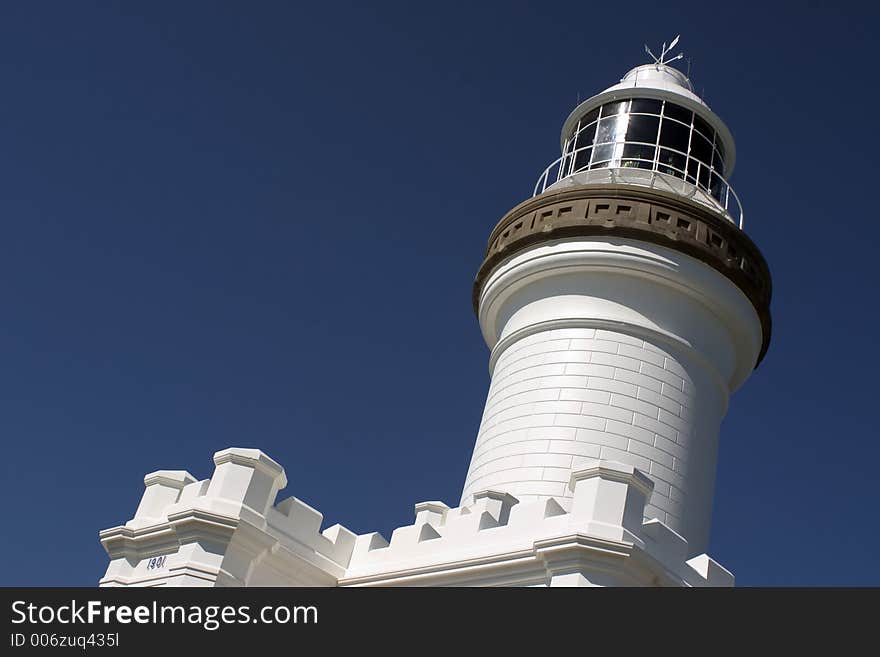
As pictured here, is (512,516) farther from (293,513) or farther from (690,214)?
(690,214)

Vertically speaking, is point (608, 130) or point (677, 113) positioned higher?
point (677, 113)

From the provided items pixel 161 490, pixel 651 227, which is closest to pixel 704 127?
pixel 651 227

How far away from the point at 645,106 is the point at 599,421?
6.03 meters

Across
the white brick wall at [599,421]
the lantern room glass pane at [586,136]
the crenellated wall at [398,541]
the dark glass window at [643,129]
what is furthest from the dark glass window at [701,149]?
the crenellated wall at [398,541]

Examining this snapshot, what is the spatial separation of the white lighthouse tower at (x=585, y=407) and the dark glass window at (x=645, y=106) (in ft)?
0.08

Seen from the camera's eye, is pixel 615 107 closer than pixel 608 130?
No

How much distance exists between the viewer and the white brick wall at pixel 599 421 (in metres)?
→ 12.3

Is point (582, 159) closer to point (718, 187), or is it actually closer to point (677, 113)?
point (677, 113)

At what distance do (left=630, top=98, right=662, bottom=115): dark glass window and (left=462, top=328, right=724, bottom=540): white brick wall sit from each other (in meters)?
4.56

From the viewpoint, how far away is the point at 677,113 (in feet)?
52.6

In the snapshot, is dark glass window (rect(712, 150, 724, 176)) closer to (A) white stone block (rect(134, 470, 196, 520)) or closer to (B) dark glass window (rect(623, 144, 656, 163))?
(B) dark glass window (rect(623, 144, 656, 163))

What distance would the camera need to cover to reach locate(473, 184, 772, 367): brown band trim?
44.9 ft

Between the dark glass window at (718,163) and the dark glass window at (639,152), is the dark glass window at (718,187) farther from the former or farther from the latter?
the dark glass window at (639,152)

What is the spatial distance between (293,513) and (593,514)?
3.34 m
